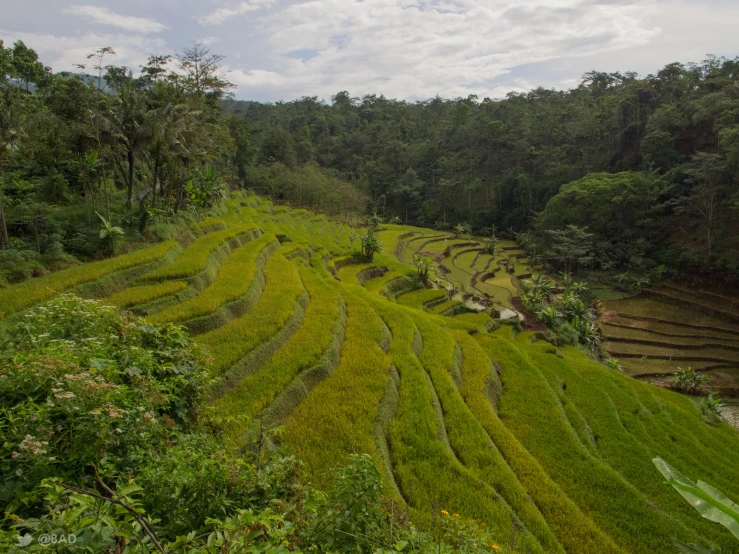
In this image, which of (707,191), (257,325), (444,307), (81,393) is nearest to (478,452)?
(257,325)

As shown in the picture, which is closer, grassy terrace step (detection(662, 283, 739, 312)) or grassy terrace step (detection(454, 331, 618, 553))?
grassy terrace step (detection(454, 331, 618, 553))

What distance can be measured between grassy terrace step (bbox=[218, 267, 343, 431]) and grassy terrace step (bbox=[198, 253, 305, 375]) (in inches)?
16.7

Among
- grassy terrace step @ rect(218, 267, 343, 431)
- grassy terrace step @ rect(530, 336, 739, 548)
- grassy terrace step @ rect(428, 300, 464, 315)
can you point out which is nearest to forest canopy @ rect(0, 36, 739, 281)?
grassy terrace step @ rect(218, 267, 343, 431)

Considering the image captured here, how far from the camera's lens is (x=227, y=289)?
11422 mm

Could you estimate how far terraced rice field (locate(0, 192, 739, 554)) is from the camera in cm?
664

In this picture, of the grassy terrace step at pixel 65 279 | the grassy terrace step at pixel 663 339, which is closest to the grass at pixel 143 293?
the grassy terrace step at pixel 65 279

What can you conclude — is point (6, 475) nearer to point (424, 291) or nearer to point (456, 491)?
point (456, 491)

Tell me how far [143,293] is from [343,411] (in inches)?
234

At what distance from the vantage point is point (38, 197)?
48.1ft

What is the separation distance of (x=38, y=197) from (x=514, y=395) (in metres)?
17.3

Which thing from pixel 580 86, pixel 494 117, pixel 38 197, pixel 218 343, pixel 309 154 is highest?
pixel 580 86

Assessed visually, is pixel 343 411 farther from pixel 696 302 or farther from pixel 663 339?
pixel 696 302

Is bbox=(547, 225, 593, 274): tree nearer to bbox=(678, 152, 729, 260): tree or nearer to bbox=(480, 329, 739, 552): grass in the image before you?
bbox=(678, 152, 729, 260): tree

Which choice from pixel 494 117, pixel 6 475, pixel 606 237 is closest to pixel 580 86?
pixel 494 117
